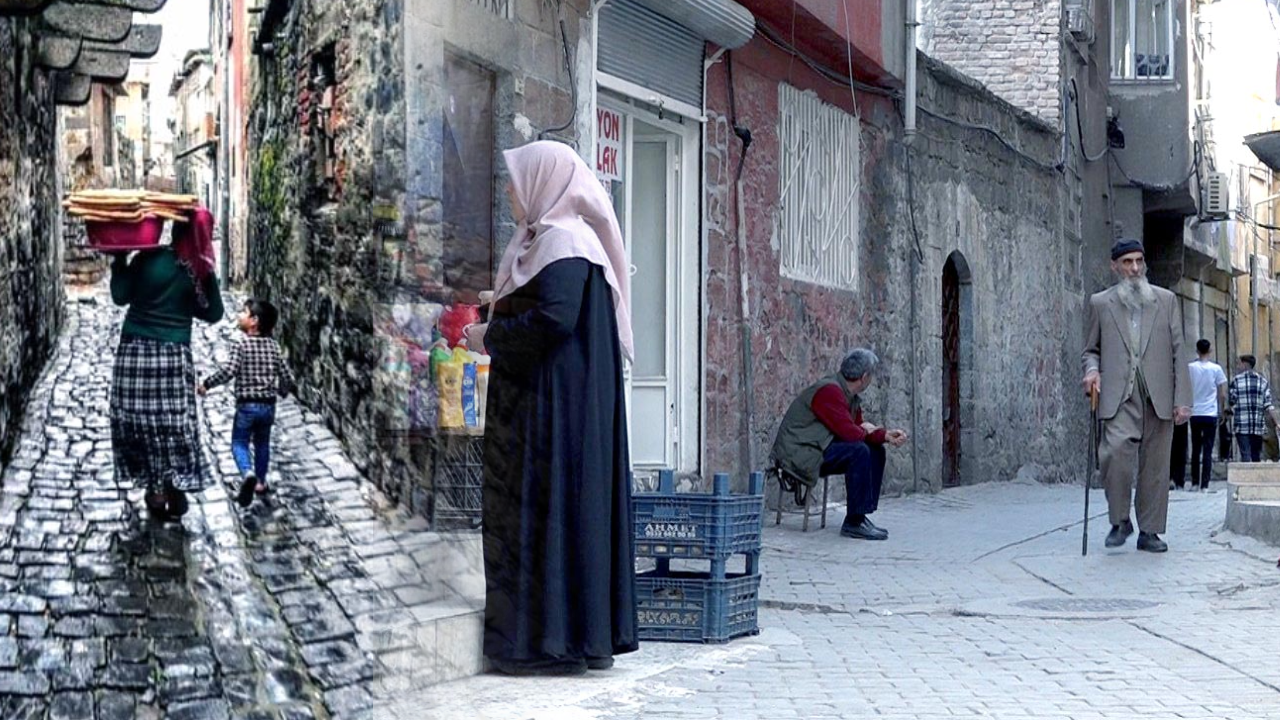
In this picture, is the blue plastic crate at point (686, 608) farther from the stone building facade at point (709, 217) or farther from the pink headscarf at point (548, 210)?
the stone building facade at point (709, 217)

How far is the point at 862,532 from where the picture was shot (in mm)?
9930

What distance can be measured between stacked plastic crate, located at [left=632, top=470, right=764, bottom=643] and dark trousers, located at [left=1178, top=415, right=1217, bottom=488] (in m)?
11.6

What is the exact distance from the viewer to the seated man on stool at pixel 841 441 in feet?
32.0

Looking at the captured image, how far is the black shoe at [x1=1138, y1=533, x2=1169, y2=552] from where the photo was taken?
9086mm

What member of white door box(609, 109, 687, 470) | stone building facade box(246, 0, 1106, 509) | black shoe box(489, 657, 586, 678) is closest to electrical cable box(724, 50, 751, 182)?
stone building facade box(246, 0, 1106, 509)

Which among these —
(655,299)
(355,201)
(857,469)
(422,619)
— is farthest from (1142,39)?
(355,201)

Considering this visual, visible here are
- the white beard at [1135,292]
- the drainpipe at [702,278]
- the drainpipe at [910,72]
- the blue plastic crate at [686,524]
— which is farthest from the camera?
the drainpipe at [910,72]

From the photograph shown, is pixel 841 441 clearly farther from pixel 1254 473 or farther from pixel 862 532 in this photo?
pixel 1254 473

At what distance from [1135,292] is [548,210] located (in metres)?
5.11

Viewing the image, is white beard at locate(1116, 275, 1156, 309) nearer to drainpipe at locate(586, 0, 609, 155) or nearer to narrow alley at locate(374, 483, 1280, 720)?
narrow alley at locate(374, 483, 1280, 720)

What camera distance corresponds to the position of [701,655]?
5664 mm

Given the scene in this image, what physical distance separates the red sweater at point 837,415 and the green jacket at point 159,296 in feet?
24.4

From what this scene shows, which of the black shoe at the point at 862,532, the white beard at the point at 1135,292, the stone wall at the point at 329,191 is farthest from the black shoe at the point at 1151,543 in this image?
the stone wall at the point at 329,191

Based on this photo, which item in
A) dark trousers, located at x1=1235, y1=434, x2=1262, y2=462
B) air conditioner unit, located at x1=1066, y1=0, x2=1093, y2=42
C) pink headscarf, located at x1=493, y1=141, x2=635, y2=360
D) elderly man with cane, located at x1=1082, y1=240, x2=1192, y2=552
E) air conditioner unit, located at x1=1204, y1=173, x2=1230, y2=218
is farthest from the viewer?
air conditioner unit, located at x1=1204, y1=173, x2=1230, y2=218
